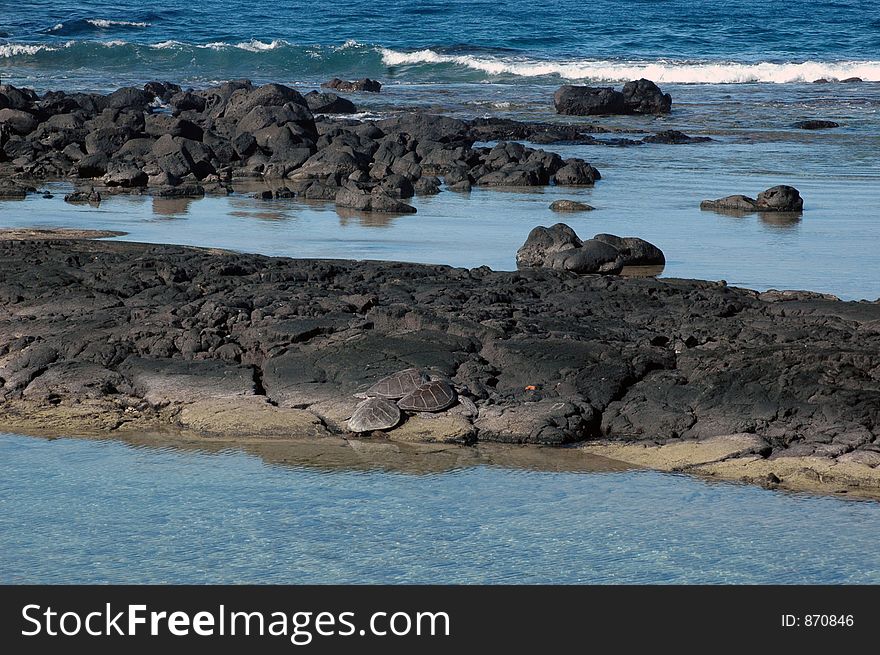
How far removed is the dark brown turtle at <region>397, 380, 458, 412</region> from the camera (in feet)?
25.8

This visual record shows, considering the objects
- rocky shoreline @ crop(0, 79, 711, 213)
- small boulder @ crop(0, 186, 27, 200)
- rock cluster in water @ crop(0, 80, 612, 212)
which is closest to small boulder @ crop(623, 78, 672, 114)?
rocky shoreline @ crop(0, 79, 711, 213)

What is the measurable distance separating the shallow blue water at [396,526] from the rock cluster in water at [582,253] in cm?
499

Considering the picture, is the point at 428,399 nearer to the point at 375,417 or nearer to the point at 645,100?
the point at 375,417

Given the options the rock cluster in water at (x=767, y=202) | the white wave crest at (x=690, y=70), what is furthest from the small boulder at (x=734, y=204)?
the white wave crest at (x=690, y=70)

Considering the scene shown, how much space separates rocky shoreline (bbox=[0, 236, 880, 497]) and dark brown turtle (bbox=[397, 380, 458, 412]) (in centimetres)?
6

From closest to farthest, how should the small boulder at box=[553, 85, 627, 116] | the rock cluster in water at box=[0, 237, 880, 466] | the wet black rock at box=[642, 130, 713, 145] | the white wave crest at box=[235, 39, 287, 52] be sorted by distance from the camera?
the rock cluster in water at box=[0, 237, 880, 466]
the wet black rock at box=[642, 130, 713, 145]
the small boulder at box=[553, 85, 627, 116]
the white wave crest at box=[235, 39, 287, 52]

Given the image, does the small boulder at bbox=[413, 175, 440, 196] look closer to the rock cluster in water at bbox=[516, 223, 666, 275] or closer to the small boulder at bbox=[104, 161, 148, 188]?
the small boulder at bbox=[104, 161, 148, 188]

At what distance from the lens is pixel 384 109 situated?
106 feet

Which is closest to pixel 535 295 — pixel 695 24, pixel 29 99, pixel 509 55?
pixel 29 99

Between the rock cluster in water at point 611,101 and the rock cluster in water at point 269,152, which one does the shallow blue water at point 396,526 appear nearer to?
the rock cluster in water at point 269,152

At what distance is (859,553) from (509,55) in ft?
142

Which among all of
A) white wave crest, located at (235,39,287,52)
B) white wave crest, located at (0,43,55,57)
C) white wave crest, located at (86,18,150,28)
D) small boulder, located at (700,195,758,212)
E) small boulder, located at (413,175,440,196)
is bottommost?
small boulder, located at (413,175,440,196)

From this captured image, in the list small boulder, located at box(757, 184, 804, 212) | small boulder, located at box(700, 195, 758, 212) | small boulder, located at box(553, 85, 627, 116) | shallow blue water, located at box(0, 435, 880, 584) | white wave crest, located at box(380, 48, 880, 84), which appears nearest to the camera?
shallow blue water, located at box(0, 435, 880, 584)

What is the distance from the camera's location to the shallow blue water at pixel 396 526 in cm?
582
